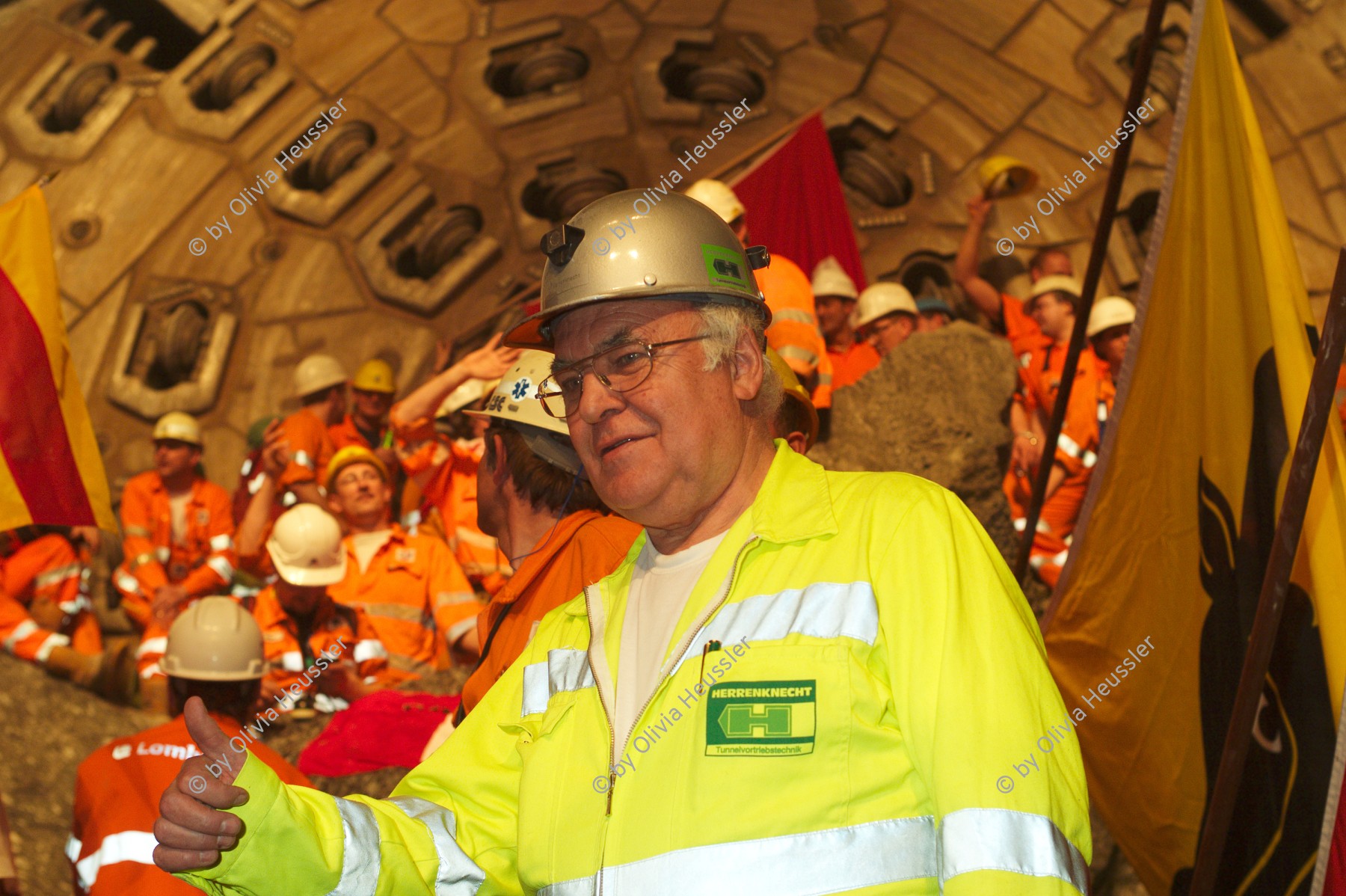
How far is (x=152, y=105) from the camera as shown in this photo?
10.8 metres

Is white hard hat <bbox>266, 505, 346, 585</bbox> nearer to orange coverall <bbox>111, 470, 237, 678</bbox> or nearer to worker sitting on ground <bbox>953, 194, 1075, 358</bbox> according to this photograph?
orange coverall <bbox>111, 470, 237, 678</bbox>

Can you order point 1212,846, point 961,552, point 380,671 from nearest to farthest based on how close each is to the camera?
point 961,552 < point 1212,846 < point 380,671

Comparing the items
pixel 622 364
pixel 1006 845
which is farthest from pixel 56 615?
pixel 1006 845

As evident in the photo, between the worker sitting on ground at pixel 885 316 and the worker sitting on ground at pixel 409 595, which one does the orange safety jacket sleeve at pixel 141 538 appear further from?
the worker sitting on ground at pixel 885 316

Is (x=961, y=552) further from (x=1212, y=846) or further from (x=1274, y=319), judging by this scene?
(x=1274, y=319)

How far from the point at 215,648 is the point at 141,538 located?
16.9 ft

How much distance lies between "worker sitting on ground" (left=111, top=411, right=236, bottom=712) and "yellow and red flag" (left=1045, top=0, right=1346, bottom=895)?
5.49m

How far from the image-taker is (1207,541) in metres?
3.38

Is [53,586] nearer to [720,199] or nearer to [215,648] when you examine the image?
[215,648]

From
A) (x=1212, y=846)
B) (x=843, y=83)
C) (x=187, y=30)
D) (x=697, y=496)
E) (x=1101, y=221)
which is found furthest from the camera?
(x=843, y=83)

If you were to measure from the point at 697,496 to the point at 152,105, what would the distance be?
10241mm

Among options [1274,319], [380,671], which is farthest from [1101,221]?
[380,671]

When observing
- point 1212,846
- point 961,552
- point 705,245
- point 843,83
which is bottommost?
point 843,83

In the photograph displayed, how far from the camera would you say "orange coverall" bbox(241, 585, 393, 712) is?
229 inches
